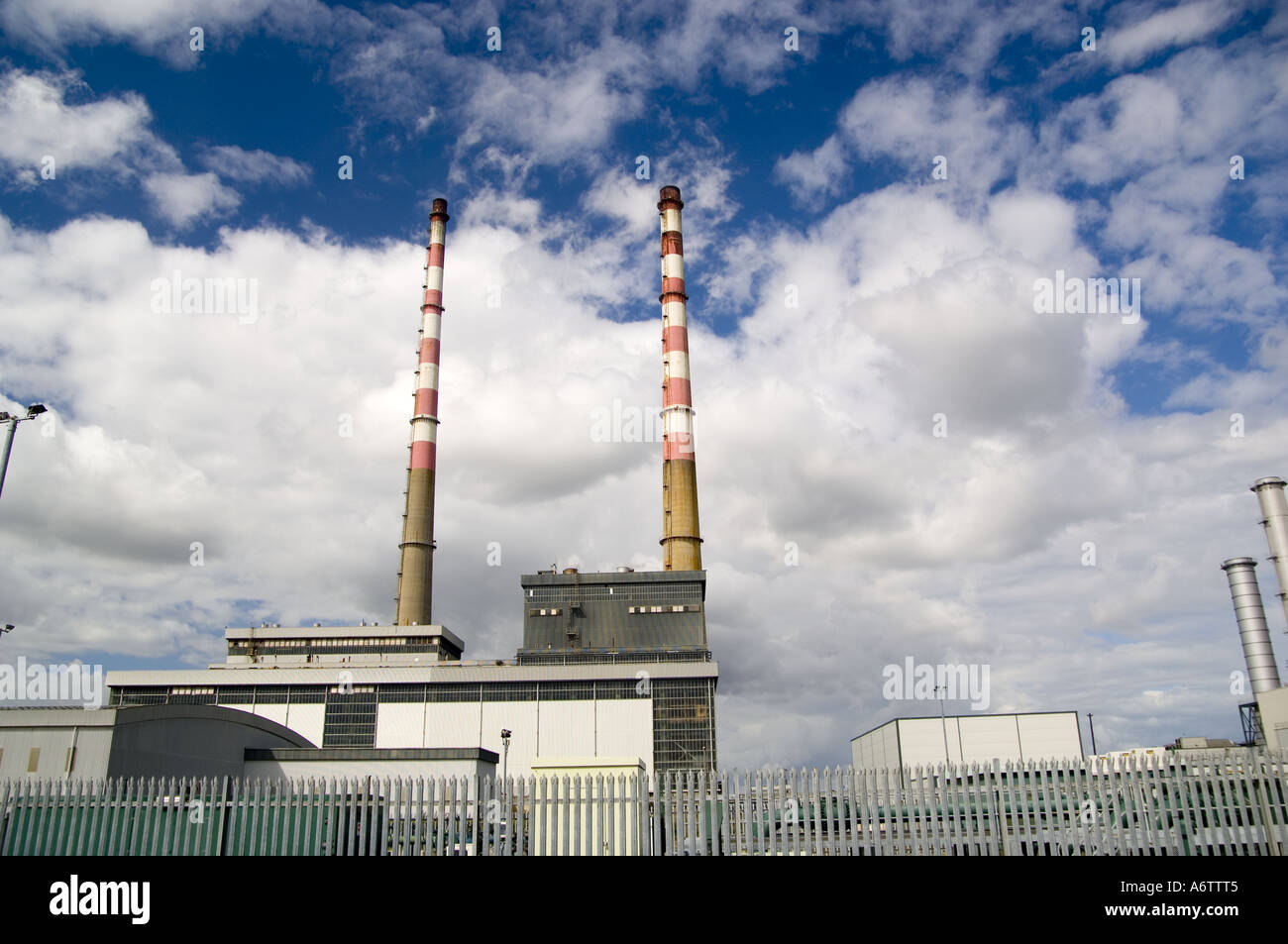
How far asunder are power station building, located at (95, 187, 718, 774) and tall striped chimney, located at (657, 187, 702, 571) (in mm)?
140

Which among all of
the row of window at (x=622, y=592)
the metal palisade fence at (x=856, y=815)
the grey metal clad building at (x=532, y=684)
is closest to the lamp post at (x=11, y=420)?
the metal palisade fence at (x=856, y=815)

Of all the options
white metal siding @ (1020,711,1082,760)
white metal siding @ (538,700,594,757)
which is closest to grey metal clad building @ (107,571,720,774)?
white metal siding @ (538,700,594,757)

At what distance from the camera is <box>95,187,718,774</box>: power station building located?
231 ft

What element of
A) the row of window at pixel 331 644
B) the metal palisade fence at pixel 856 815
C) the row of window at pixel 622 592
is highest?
the row of window at pixel 622 592

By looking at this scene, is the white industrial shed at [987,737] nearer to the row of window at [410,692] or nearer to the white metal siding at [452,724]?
the row of window at [410,692]

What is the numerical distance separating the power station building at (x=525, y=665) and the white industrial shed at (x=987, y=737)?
1849cm

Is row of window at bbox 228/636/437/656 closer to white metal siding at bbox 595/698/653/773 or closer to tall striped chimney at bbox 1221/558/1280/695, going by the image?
white metal siding at bbox 595/698/653/773

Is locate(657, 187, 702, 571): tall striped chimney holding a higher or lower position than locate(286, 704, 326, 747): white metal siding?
higher

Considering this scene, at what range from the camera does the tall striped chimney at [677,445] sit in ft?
249

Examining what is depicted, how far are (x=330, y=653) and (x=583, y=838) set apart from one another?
73536mm
